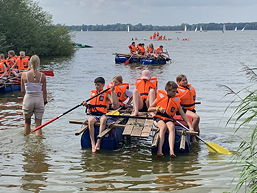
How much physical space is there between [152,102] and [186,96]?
2.46 feet

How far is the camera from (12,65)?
19234mm

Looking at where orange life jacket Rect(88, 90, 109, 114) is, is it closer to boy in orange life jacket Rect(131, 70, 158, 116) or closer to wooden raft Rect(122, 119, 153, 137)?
wooden raft Rect(122, 119, 153, 137)

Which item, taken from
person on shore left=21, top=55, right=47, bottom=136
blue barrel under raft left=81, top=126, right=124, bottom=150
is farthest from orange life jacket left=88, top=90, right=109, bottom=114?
person on shore left=21, top=55, right=47, bottom=136

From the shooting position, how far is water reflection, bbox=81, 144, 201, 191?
7.42m

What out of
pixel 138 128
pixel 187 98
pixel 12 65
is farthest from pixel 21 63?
pixel 138 128

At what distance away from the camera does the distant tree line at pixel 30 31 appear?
36.4 m

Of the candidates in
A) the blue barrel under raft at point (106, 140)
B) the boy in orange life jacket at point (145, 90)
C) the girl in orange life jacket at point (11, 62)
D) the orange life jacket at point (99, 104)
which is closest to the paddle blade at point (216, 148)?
the boy in orange life jacket at point (145, 90)

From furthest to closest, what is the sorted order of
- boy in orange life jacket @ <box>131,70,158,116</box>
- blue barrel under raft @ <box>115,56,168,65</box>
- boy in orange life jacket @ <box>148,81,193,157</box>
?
1. blue barrel under raft @ <box>115,56,168,65</box>
2. boy in orange life jacket @ <box>131,70,158,116</box>
3. boy in orange life jacket @ <box>148,81,193,157</box>

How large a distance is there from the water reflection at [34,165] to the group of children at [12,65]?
788 centimetres

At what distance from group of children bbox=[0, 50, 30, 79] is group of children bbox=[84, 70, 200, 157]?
8.29 meters

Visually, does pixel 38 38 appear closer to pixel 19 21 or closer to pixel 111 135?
pixel 19 21

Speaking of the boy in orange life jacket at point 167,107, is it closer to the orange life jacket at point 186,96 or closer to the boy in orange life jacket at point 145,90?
the orange life jacket at point 186,96

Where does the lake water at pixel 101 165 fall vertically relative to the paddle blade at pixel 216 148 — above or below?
below

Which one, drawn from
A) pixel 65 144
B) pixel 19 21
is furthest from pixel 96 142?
pixel 19 21
